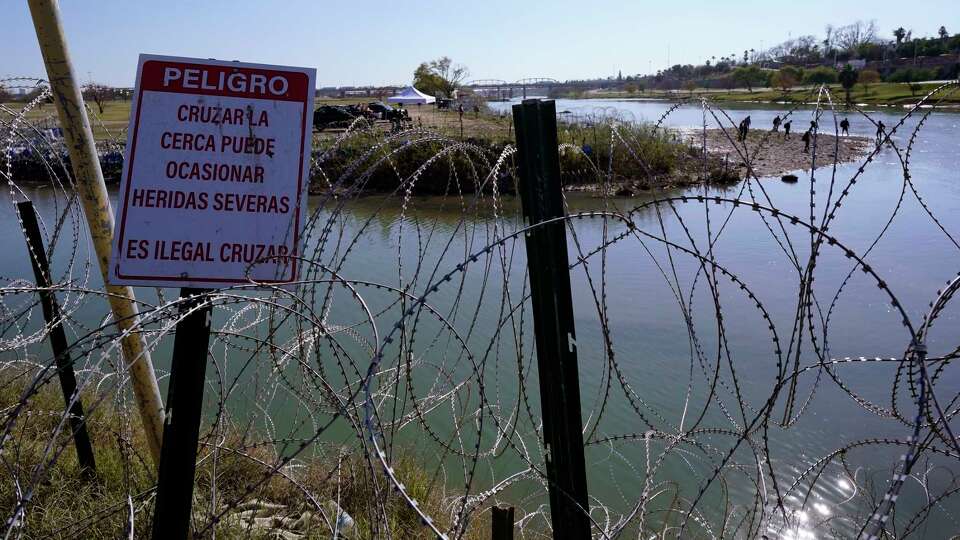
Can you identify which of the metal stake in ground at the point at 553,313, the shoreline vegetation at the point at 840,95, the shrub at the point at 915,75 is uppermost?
the shrub at the point at 915,75

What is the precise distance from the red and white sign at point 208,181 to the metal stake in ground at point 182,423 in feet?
0.51

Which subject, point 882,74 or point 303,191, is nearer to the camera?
point 303,191

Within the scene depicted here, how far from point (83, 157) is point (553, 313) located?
211 centimetres

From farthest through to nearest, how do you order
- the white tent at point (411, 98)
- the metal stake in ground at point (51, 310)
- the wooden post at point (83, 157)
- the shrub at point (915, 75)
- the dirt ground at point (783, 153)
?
the shrub at point (915, 75), the white tent at point (411, 98), the dirt ground at point (783, 153), the metal stake in ground at point (51, 310), the wooden post at point (83, 157)

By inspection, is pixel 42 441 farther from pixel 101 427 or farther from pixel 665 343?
pixel 665 343

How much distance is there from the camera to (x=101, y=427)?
4734 millimetres

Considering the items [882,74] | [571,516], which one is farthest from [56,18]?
[882,74]

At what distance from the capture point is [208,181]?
2246mm

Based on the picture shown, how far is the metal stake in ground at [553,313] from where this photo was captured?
1971mm

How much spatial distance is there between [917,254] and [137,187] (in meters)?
12.9

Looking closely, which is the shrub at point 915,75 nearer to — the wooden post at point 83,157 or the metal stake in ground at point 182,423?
the wooden post at point 83,157

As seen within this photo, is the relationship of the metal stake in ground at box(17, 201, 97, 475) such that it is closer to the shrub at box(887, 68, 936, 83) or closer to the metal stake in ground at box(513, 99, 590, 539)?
the metal stake in ground at box(513, 99, 590, 539)

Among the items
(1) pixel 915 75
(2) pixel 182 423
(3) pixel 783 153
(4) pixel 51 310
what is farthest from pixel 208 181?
(1) pixel 915 75

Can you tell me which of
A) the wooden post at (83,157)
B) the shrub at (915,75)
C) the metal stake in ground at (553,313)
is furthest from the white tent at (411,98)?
the shrub at (915,75)
